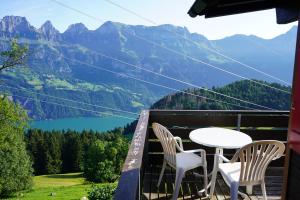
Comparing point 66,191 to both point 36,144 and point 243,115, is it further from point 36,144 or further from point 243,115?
point 243,115

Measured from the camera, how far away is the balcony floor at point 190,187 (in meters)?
3.62

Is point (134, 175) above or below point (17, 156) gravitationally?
above

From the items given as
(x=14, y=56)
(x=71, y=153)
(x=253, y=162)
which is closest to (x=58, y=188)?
(x=71, y=153)

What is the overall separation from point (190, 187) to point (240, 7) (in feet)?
7.01

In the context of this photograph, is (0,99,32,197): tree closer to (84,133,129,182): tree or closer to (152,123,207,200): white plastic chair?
(84,133,129,182): tree

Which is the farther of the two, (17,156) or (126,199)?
(17,156)

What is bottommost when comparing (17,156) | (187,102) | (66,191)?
(66,191)

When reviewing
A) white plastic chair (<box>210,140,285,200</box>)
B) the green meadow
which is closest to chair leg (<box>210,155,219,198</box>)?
white plastic chair (<box>210,140,285,200</box>)

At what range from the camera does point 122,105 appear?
600 ft

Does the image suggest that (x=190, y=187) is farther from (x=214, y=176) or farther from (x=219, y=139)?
(x=219, y=139)

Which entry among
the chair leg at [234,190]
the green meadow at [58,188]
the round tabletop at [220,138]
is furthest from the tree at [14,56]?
the chair leg at [234,190]

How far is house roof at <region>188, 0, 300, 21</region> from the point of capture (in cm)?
230

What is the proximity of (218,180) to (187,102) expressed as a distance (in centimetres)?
5430

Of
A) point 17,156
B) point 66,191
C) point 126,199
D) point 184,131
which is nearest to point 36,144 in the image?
point 17,156
